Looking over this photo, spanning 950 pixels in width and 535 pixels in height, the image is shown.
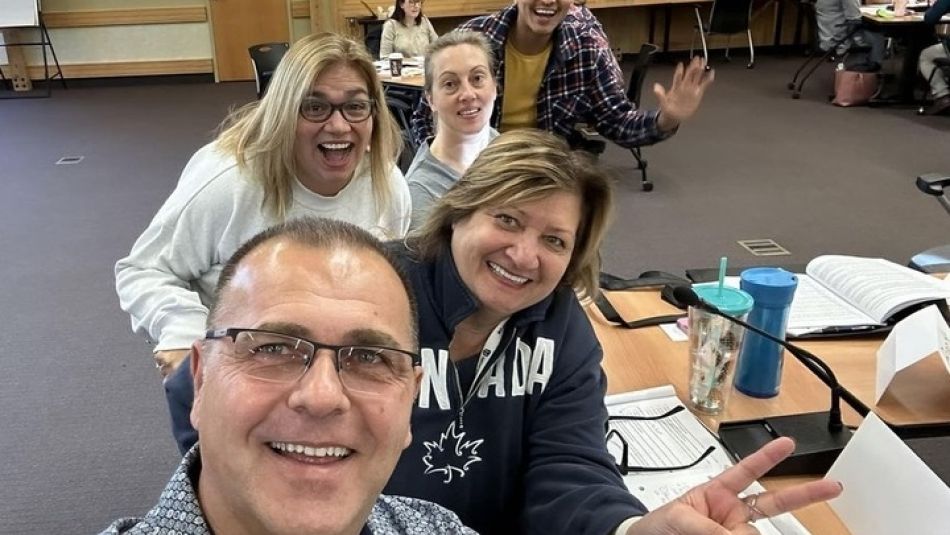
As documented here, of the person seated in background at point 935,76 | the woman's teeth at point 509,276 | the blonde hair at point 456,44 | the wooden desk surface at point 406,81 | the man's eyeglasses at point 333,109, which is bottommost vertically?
the person seated in background at point 935,76

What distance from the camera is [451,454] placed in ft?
4.61

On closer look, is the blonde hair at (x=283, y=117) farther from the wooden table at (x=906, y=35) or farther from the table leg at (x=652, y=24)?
the table leg at (x=652, y=24)

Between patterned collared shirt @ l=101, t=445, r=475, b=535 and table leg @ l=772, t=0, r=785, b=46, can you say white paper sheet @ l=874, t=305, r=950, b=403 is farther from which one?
table leg @ l=772, t=0, r=785, b=46

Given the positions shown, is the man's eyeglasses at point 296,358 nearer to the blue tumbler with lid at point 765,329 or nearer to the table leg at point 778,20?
the blue tumbler with lid at point 765,329

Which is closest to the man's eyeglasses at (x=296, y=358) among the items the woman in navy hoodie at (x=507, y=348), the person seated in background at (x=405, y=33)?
the woman in navy hoodie at (x=507, y=348)

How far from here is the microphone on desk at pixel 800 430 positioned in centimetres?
134

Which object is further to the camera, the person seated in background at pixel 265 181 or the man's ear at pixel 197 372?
the person seated in background at pixel 265 181

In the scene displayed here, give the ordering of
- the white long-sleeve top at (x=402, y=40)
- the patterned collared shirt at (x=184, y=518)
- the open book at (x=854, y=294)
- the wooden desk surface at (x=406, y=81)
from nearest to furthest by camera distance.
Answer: the patterned collared shirt at (x=184, y=518) < the open book at (x=854, y=294) < the wooden desk surface at (x=406, y=81) < the white long-sleeve top at (x=402, y=40)

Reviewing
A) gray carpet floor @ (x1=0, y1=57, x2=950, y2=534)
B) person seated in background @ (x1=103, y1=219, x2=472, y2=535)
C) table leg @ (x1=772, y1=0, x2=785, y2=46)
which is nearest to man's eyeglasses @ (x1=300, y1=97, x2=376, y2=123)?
person seated in background @ (x1=103, y1=219, x2=472, y2=535)

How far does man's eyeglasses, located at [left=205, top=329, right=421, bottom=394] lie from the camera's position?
0.88 m

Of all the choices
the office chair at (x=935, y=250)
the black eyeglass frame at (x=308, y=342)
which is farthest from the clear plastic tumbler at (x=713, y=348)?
the office chair at (x=935, y=250)

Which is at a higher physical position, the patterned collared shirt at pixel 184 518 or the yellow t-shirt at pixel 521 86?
the yellow t-shirt at pixel 521 86

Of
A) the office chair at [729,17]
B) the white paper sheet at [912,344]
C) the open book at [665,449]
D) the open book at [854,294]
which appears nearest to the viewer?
the open book at [665,449]

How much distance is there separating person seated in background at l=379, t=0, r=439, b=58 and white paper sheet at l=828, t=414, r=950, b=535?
16.9 ft
